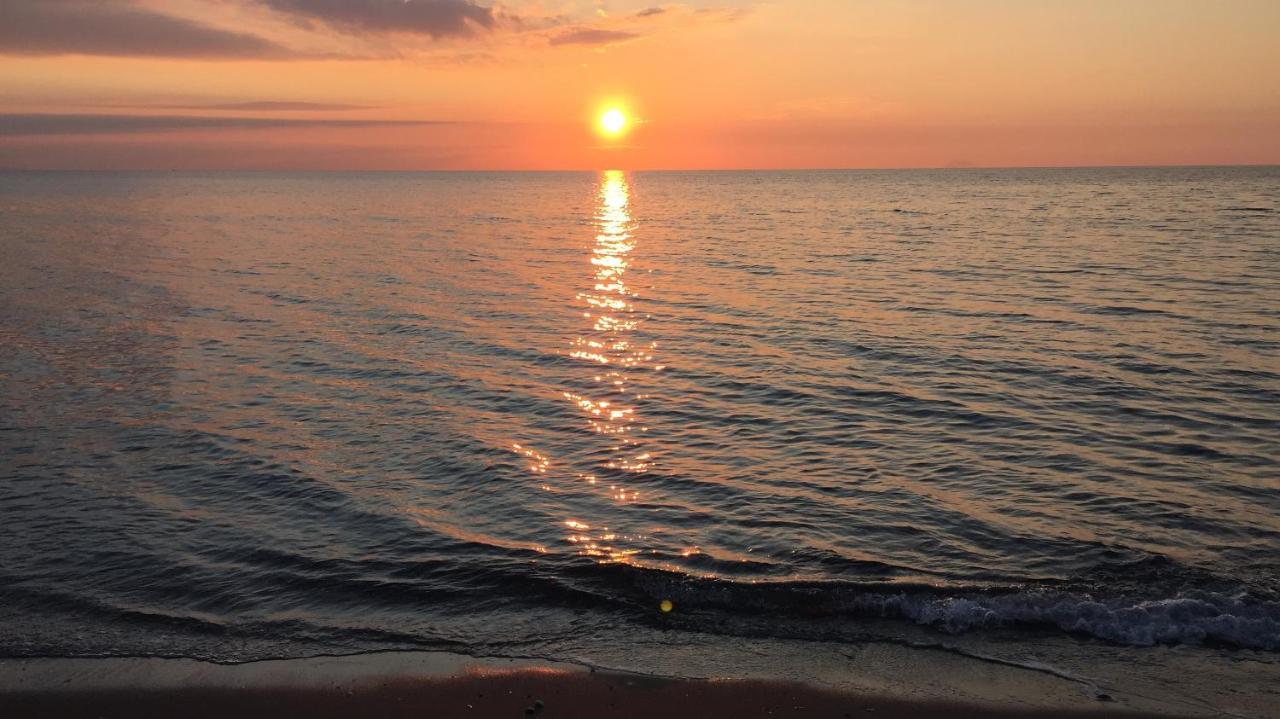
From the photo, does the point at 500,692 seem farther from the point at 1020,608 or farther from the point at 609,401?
the point at 609,401

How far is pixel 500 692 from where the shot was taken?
341 inches

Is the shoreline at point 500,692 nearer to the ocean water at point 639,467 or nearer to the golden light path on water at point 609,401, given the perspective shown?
the ocean water at point 639,467

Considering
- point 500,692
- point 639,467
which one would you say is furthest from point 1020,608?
point 639,467

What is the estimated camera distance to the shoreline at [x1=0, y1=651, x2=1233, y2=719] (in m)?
8.31

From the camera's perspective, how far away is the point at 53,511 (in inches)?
555

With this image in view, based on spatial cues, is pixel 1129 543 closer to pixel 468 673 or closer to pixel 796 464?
pixel 796 464

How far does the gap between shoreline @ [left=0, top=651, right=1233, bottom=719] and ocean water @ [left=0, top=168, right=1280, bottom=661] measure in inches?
21.5

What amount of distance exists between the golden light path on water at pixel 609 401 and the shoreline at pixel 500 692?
3269 mm

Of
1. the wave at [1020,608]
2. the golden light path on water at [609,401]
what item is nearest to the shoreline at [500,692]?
the wave at [1020,608]

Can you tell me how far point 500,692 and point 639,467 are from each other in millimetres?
7459

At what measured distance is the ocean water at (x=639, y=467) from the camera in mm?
10539

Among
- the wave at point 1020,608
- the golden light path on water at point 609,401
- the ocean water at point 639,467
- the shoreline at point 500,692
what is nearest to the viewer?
the shoreline at point 500,692

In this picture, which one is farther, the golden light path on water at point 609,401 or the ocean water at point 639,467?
the golden light path on water at point 609,401

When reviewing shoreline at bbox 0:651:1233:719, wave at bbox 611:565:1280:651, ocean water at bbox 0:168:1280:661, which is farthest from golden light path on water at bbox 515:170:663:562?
shoreline at bbox 0:651:1233:719
